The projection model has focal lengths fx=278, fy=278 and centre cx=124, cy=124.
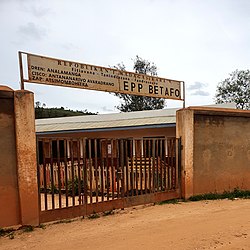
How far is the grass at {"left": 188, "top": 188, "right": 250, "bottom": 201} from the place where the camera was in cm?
741

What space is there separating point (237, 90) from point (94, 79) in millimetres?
24610

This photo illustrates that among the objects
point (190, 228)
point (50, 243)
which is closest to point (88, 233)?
point (50, 243)

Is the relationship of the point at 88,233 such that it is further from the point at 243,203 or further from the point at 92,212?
the point at 243,203

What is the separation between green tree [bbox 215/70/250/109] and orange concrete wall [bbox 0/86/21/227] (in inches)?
1023

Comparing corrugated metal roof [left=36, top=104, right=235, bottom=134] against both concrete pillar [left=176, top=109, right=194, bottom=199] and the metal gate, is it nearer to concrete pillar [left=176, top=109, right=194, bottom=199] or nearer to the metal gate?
concrete pillar [left=176, top=109, right=194, bottom=199]

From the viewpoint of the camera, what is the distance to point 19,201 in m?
4.87

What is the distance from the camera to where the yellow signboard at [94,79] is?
5.79 metres

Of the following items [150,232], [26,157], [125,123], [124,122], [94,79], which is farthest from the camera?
[124,122]

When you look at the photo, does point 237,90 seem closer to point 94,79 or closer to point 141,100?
point 141,100

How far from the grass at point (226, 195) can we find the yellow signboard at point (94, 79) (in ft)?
9.45

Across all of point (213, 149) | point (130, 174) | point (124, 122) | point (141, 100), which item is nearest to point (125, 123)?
point (124, 122)

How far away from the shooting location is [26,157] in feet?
16.2

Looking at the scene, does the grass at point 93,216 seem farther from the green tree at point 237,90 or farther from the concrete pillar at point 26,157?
the green tree at point 237,90

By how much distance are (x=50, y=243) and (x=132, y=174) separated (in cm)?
265
